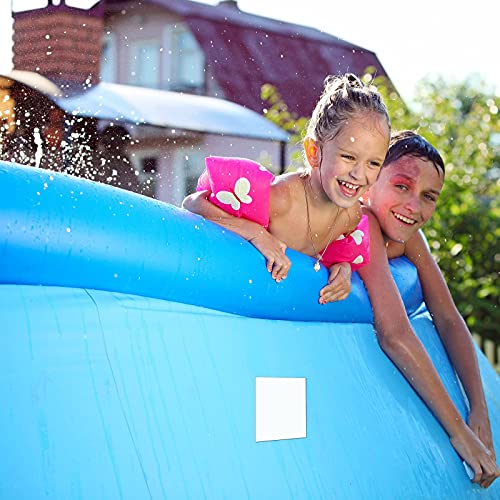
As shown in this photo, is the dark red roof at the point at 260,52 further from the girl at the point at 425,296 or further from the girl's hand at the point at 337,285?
the girl's hand at the point at 337,285

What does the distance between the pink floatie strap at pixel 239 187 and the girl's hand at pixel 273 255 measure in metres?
0.06

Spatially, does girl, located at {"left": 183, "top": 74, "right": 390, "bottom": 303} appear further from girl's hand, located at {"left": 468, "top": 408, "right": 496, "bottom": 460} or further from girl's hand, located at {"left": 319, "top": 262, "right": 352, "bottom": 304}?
girl's hand, located at {"left": 468, "top": 408, "right": 496, "bottom": 460}

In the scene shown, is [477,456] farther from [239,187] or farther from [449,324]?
[239,187]

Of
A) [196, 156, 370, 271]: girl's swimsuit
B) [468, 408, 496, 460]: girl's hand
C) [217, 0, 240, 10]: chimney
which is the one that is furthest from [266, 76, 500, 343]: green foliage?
[196, 156, 370, 271]: girl's swimsuit

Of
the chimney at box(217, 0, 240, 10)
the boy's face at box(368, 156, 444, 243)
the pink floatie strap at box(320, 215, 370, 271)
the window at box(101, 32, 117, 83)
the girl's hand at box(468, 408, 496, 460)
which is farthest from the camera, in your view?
the chimney at box(217, 0, 240, 10)

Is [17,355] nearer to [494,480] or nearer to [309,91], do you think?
[494,480]

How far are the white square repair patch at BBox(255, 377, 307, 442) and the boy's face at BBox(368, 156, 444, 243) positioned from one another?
71cm

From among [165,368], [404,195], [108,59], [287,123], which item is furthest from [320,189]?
[287,123]

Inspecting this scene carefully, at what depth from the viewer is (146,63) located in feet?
23.4

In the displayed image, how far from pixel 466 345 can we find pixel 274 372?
924 millimetres

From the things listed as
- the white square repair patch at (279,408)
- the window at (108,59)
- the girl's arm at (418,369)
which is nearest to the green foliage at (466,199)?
the window at (108,59)

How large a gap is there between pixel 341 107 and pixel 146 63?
17.2ft

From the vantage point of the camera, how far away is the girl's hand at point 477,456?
7.55ft

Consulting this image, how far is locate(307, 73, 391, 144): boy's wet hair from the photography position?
2096mm
